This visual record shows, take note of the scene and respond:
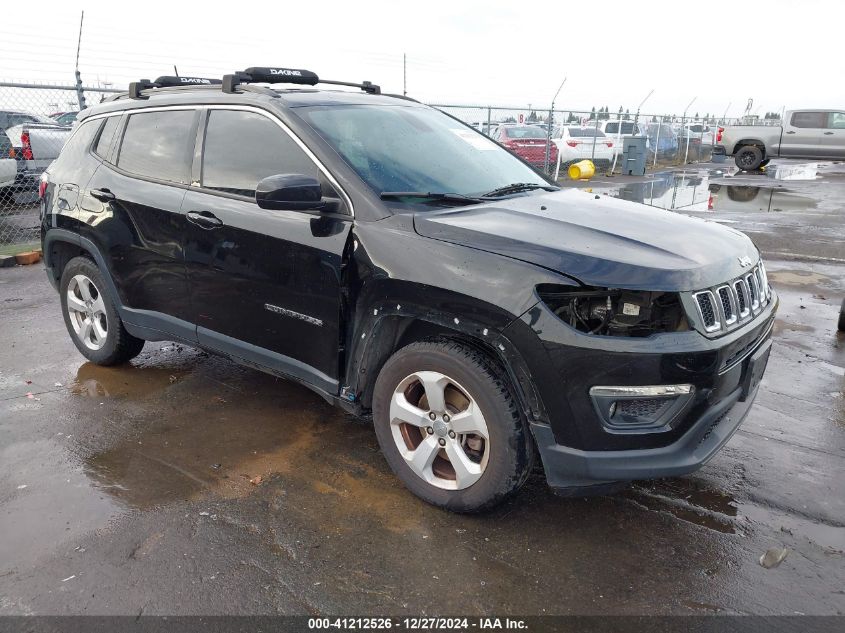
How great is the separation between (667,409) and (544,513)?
0.86m

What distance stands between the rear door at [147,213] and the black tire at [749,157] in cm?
2431

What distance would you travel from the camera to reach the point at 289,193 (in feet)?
10.1

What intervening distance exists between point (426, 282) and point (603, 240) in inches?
30.6

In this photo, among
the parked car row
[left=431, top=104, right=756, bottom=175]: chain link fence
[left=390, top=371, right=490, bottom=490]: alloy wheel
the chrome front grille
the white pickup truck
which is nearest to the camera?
the chrome front grille

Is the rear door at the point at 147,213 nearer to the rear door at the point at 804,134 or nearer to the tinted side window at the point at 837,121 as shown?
the rear door at the point at 804,134

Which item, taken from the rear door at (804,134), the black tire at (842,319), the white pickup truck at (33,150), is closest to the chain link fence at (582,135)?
the rear door at (804,134)

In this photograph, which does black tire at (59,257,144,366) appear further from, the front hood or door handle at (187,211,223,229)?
the front hood

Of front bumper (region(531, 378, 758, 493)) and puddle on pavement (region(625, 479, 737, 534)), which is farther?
puddle on pavement (region(625, 479, 737, 534))

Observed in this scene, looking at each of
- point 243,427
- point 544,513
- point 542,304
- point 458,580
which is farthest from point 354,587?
point 243,427

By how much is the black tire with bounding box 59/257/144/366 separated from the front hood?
2.63 metres

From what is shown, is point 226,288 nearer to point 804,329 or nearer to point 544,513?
point 544,513

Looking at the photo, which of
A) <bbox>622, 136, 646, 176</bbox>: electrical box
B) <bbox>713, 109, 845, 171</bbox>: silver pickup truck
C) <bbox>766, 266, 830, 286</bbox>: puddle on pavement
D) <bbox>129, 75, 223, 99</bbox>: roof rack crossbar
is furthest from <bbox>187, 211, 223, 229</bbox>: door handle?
<bbox>713, 109, 845, 171</bbox>: silver pickup truck

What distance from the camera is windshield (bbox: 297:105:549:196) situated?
3.41 m

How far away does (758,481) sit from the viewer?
11.1 ft
